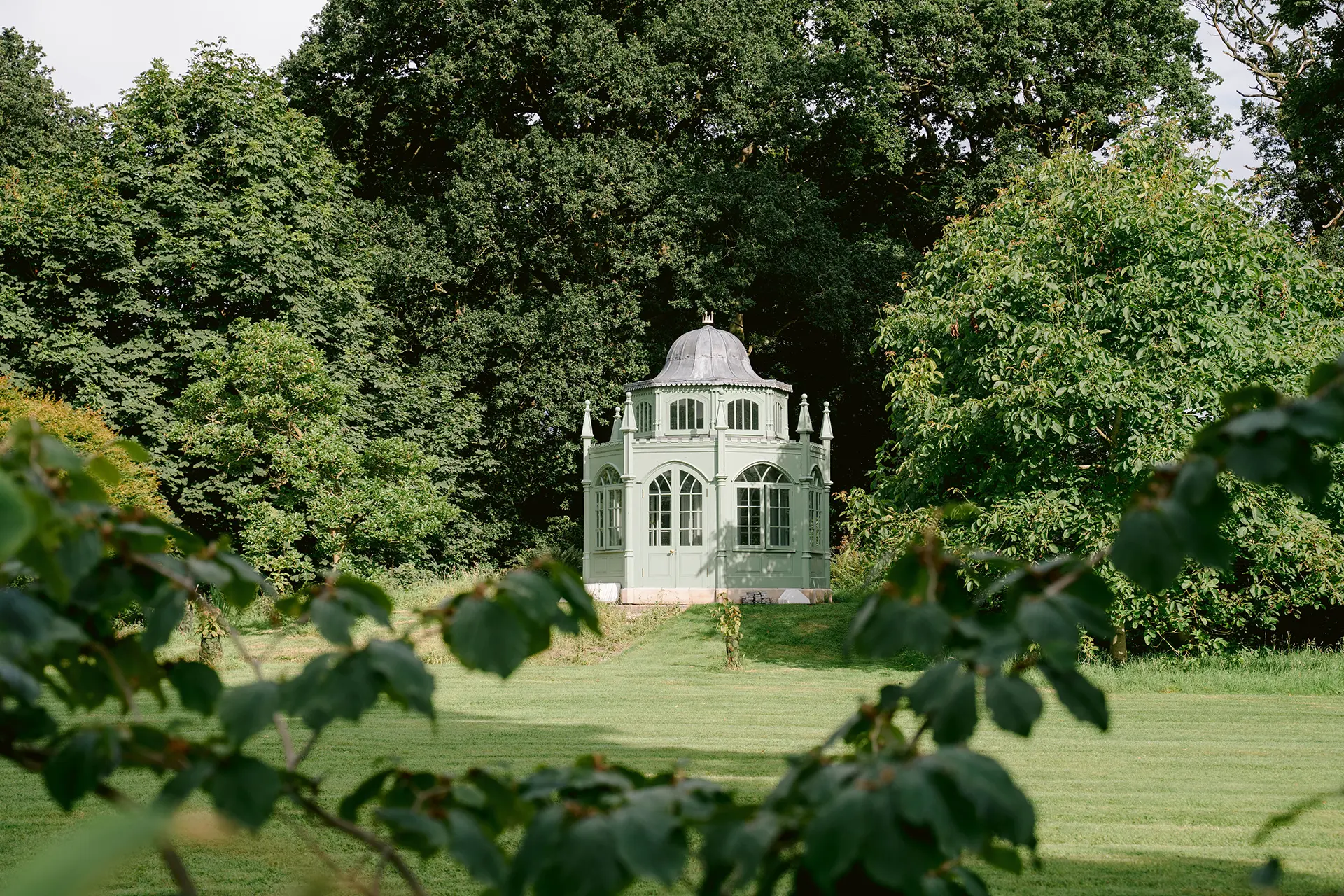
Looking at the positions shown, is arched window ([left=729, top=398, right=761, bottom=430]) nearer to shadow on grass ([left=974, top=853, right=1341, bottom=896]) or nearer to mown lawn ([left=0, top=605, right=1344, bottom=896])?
mown lawn ([left=0, top=605, right=1344, bottom=896])

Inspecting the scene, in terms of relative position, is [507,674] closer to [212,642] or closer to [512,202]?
[212,642]

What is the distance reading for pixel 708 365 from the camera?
25.7 m

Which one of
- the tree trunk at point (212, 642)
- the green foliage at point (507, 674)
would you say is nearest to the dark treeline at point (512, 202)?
the tree trunk at point (212, 642)

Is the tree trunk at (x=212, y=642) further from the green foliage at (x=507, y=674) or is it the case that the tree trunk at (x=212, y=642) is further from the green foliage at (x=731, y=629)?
the green foliage at (x=507, y=674)

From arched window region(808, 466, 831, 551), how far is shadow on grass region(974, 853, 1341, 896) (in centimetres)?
1914

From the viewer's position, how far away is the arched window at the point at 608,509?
82.5ft

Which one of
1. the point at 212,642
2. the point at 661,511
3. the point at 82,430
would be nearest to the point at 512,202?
the point at 661,511

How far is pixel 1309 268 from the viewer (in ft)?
54.5

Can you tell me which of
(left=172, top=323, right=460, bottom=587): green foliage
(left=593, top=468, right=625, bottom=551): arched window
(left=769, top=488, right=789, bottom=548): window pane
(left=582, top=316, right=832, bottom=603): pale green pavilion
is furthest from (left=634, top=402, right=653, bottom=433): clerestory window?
(left=172, top=323, right=460, bottom=587): green foliage

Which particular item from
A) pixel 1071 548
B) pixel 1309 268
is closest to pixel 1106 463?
pixel 1071 548

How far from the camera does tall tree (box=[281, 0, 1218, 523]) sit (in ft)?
95.7

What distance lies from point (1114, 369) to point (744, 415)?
37.6 feet

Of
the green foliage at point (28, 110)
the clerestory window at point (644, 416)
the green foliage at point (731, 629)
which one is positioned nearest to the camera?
the green foliage at point (731, 629)

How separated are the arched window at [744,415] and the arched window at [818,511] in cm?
160
